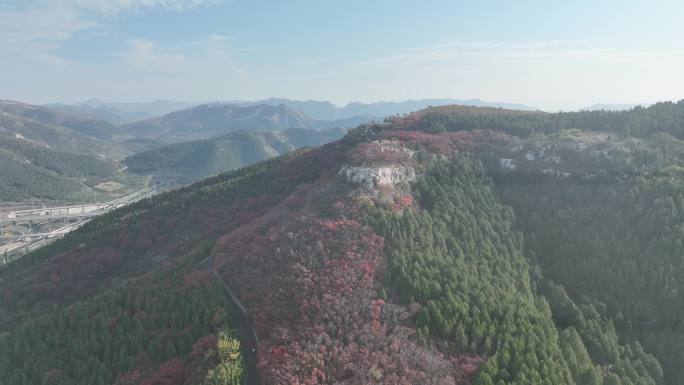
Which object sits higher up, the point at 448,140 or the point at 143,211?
the point at 448,140

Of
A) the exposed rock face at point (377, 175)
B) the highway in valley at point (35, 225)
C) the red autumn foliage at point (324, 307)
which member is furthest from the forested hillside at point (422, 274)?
the highway in valley at point (35, 225)

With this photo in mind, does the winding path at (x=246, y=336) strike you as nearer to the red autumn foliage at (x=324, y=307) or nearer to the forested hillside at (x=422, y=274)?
the forested hillside at (x=422, y=274)

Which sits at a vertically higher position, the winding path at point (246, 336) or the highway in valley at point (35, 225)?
the winding path at point (246, 336)

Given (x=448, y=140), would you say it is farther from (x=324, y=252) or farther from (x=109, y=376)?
(x=109, y=376)

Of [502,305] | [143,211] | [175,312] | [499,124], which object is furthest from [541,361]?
[143,211]

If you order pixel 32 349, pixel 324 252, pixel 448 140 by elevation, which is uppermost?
pixel 448 140
